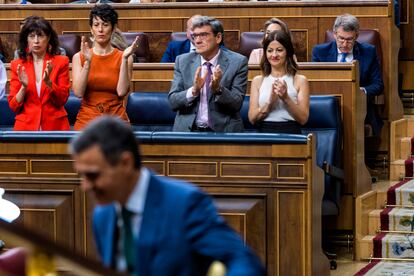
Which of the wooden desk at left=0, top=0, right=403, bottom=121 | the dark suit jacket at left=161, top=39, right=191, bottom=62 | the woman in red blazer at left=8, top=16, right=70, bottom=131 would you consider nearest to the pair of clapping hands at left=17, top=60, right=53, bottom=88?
the woman in red blazer at left=8, top=16, right=70, bottom=131

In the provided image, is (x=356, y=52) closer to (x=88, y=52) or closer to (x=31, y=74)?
(x=88, y=52)

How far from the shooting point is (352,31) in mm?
7270

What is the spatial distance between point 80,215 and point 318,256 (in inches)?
46.4

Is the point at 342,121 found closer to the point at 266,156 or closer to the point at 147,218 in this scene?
the point at 266,156

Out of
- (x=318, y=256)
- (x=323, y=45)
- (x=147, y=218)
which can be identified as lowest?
(x=318, y=256)

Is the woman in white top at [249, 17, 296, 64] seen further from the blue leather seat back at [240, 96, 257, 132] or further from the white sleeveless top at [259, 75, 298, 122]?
the blue leather seat back at [240, 96, 257, 132]

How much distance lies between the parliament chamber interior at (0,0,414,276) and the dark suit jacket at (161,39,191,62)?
333mm

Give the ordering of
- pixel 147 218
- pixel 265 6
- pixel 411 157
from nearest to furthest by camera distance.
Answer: pixel 147 218
pixel 411 157
pixel 265 6

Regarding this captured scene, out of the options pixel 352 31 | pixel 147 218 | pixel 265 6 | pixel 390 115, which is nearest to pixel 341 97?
pixel 352 31

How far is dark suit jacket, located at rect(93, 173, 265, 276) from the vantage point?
2531 mm

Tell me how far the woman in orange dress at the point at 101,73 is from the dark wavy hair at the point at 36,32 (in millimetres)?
150

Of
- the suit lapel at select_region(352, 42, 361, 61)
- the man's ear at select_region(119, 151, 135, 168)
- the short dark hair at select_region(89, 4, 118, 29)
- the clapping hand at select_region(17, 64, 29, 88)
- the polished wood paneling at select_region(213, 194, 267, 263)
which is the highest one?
the short dark hair at select_region(89, 4, 118, 29)

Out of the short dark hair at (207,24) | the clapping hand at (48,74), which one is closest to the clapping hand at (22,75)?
the clapping hand at (48,74)

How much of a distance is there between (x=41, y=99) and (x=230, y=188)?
1.44 m
